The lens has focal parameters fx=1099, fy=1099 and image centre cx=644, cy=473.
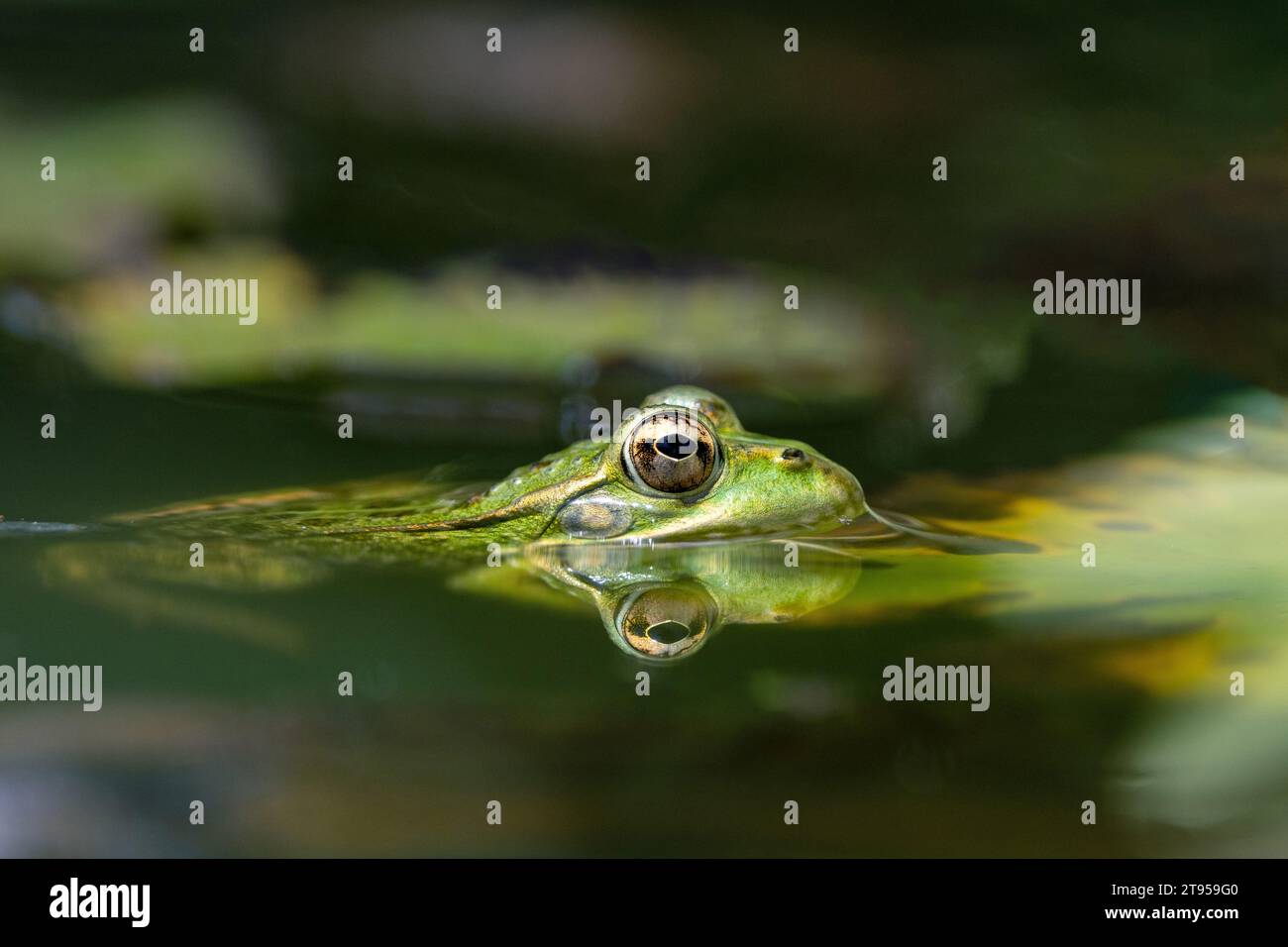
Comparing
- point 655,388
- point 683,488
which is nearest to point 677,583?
point 683,488

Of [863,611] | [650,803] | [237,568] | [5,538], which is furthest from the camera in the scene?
[5,538]

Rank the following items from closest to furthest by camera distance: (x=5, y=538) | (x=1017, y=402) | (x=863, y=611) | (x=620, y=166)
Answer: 1. (x=863, y=611)
2. (x=5, y=538)
3. (x=1017, y=402)
4. (x=620, y=166)

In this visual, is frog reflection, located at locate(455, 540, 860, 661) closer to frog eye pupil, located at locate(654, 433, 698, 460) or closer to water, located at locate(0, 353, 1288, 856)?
water, located at locate(0, 353, 1288, 856)

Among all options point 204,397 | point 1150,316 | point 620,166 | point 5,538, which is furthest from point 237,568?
point 1150,316

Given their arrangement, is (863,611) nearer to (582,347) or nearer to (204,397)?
(582,347)

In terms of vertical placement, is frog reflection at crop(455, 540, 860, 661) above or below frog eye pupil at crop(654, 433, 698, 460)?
below

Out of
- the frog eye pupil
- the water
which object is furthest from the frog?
the water

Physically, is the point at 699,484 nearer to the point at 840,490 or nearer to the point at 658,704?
the point at 840,490
